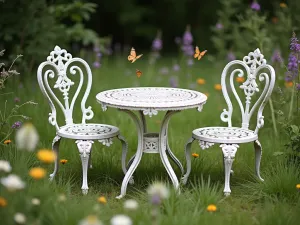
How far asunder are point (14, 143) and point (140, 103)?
162cm

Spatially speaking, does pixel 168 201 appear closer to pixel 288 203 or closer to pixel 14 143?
pixel 288 203

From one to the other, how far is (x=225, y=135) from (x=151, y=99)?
696 mm

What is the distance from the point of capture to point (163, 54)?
45.8 ft

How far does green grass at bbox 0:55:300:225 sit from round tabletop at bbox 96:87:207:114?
0.59 m

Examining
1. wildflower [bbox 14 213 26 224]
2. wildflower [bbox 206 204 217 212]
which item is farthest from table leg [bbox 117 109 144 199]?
wildflower [bbox 14 213 26 224]

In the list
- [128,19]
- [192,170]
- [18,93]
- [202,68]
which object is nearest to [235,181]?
[192,170]

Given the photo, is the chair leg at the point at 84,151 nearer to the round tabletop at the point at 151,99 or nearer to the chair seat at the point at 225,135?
the round tabletop at the point at 151,99

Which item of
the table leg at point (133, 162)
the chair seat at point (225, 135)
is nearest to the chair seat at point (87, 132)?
the table leg at point (133, 162)

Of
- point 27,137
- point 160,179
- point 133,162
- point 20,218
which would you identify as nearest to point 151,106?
point 133,162

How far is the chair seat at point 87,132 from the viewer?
14.0 ft

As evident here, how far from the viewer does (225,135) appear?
439 centimetres

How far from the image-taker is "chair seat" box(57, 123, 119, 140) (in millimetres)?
4266

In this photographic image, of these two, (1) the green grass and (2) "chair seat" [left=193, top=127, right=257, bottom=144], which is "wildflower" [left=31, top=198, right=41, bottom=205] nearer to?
(1) the green grass

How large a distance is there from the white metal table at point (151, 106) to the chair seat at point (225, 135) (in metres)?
0.25
